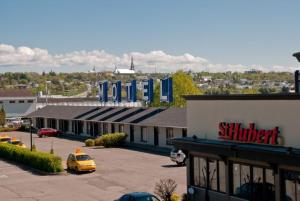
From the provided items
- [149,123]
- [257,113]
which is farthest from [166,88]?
[257,113]

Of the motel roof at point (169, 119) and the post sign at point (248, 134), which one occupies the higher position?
the post sign at point (248, 134)

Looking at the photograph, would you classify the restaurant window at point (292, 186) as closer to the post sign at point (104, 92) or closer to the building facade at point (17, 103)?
the post sign at point (104, 92)

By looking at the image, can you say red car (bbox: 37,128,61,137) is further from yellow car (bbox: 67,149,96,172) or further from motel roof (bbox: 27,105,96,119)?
yellow car (bbox: 67,149,96,172)

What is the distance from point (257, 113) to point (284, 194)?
352 centimetres

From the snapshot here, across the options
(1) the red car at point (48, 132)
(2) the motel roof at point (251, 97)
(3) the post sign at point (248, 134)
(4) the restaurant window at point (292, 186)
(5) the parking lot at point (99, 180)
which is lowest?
(5) the parking lot at point (99, 180)

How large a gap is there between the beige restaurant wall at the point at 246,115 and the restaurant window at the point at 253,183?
5.82ft

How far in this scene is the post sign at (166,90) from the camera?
57250 millimetres

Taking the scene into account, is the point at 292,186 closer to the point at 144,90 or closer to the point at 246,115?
the point at 246,115

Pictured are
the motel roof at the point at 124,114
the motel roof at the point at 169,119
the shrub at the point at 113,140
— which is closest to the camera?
the motel roof at the point at 169,119

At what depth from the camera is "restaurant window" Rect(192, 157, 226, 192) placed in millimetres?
22828

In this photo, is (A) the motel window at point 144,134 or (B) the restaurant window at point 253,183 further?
(A) the motel window at point 144,134

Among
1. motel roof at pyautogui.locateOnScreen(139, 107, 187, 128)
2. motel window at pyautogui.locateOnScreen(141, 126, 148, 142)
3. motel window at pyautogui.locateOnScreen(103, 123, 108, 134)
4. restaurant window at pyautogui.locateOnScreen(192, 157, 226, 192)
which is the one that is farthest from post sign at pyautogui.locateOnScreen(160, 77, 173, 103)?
restaurant window at pyautogui.locateOnScreen(192, 157, 226, 192)

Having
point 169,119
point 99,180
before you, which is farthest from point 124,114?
point 99,180

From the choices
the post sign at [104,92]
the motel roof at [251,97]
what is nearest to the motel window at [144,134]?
the post sign at [104,92]
